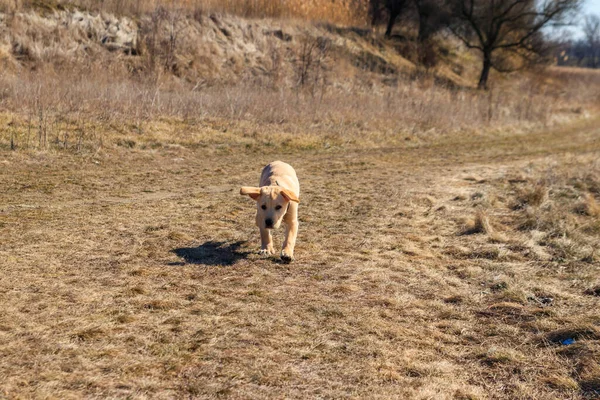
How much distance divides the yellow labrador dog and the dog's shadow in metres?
0.30

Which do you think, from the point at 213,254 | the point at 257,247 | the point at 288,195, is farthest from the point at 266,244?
the point at 288,195

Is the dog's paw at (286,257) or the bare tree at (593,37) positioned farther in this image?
the bare tree at (593,37)

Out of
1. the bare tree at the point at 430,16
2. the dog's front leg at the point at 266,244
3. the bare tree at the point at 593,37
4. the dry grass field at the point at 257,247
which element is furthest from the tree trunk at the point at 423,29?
the bare tree at the point at 593,37

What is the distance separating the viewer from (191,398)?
3.27 m

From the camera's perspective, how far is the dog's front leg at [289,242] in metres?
5.91

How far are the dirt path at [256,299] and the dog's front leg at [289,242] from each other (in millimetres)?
156

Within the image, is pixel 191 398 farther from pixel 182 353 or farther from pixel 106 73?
pixel 106 73

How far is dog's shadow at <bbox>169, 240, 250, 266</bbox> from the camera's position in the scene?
5.89 metres

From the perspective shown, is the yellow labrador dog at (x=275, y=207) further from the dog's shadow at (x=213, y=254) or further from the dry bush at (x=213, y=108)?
the dry bush at (x=213, y=108)

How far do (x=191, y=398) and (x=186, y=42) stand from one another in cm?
2066

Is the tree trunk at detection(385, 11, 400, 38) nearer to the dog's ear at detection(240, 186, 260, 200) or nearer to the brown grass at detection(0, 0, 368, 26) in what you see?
the brown grass at detection(0, 0, 368, 26)

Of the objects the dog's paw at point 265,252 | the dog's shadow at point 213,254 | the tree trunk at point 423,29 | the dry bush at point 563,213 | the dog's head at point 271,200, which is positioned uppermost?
the tree trunk at point 423,29

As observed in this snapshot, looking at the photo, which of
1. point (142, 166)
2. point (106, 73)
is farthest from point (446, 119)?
point (142, 166)

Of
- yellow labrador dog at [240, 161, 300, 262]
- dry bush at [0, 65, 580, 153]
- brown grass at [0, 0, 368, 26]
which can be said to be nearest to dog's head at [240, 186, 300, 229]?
yellow labrador dog at [240, 161, 300, 262]
